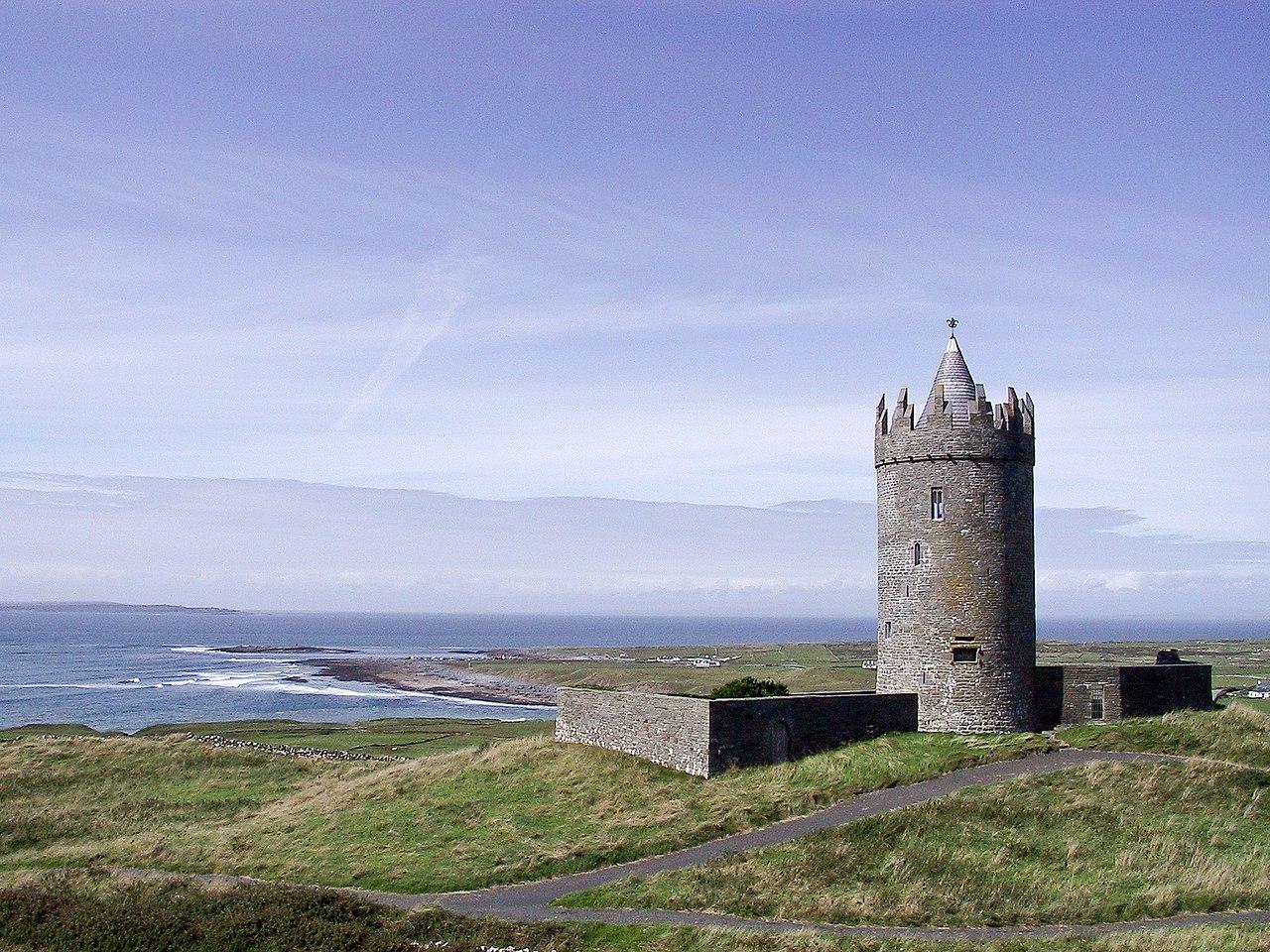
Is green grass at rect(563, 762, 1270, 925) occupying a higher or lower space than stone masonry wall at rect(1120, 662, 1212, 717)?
lower

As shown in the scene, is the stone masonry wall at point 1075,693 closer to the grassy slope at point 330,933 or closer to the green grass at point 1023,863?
the green grass at point 1023,863

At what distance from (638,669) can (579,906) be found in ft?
423

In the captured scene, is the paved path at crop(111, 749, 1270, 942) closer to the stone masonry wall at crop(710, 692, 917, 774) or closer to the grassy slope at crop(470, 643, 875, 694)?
the stone masonry wall at crop(710, 692, 917, 774)

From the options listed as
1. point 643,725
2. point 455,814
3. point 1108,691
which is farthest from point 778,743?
point 1108,691

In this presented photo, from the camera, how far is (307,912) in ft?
66.5

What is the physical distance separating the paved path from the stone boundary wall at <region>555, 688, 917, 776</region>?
287 cm

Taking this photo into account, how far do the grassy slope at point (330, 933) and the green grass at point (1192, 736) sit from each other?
35.5 ft

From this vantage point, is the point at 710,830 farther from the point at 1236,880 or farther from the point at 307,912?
the point at 1236,880

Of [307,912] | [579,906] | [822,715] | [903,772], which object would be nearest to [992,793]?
[903,772]

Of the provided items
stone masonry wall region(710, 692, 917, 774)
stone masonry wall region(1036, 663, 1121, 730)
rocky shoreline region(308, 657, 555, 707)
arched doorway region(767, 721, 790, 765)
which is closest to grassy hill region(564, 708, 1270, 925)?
stone masonry wall region(1036, 663, 1121, 730)

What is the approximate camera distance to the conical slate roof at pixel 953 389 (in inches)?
1251

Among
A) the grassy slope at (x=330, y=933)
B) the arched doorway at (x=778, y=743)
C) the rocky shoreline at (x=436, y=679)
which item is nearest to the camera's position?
the grassy slope at (x=330, y=933)

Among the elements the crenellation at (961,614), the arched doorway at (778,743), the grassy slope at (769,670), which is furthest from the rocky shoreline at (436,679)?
the arched doorway at (778,743)

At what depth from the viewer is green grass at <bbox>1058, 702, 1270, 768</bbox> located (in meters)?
28.4
